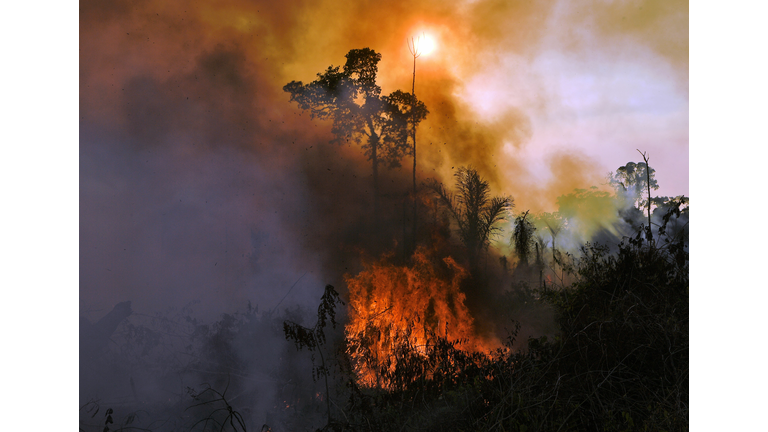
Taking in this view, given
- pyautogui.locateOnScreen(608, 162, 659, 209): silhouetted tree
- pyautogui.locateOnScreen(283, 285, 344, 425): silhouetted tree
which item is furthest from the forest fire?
pyautogui.locateOnScreen(608, 162, 659, 209): silhouetted tree

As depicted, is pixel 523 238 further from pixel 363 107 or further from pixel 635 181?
pixel 363 107

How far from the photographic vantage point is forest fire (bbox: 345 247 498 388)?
3855 millimetres

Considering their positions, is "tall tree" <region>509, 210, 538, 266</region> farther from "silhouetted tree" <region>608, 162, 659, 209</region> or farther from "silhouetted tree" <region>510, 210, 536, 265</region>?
"silhouetted tree" <region>608, 162, 659, 209</region>

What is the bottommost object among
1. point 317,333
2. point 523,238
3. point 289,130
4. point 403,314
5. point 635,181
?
point 317,333

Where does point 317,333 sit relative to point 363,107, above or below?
below

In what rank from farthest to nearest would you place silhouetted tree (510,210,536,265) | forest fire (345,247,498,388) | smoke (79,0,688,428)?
silhouetted tree (510,210,536,265) → forest fire (345,247,498,388) → smoke (79,0,688,428)

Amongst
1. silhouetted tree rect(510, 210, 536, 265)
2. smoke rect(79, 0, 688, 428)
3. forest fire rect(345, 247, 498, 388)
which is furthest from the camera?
silhouetted tree rect(510, 210, 536, 265)

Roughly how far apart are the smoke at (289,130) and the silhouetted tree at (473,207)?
0.13 meters

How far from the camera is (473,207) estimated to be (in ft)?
13.2

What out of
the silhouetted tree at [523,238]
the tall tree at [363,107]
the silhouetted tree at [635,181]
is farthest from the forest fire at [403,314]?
the silhouetted tree at [635,181]

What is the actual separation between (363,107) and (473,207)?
1.77 meters

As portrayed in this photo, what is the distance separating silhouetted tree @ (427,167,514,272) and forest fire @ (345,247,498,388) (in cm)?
35

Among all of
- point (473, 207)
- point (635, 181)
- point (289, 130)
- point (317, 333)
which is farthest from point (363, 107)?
point (635, 181)
